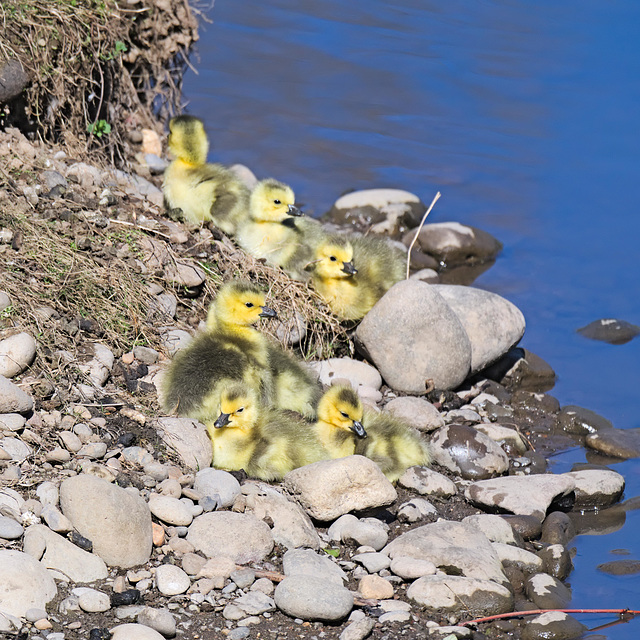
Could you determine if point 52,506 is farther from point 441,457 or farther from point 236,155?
point 236,155

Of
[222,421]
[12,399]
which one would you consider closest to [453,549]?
[222,421]

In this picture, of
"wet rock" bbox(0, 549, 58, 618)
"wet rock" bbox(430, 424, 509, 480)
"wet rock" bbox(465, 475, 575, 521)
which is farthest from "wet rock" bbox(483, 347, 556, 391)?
"wet rock" bbox(0, 549, 58, 618)

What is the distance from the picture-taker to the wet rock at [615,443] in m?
6.57

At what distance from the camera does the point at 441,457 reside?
609 centimetres

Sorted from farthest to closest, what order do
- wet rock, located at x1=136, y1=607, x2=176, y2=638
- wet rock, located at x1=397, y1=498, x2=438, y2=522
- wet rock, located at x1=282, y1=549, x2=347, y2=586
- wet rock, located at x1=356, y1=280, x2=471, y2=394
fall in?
wet rock, located at x1=356, y1=280, x2=471, y2=394, wet rock, located at x1=397, y1=498, x2=438, y2=522, wet rock, located at x1=282, y1=549, x2=347, y2=586, wet rock, located at x1=136, y1=607, x2=176, y2=638

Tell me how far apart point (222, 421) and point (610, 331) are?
14.7ft

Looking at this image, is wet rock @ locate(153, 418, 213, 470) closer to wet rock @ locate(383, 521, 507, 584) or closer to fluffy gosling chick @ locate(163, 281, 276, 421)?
fluffy gosling chick @ locate(163, 281, 276, 421)

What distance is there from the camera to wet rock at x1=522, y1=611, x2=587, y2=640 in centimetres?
460

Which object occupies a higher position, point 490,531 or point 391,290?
point 391,290

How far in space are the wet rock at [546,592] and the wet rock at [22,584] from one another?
237 centimetres

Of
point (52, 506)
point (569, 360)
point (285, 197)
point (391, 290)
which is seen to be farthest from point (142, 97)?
point (52, 506)

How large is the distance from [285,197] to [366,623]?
12.2 ft

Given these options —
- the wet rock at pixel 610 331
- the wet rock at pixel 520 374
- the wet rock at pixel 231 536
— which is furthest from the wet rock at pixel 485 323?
the wet rock at pixel 231 536

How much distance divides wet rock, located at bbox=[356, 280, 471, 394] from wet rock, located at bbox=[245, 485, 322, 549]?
1999mm
